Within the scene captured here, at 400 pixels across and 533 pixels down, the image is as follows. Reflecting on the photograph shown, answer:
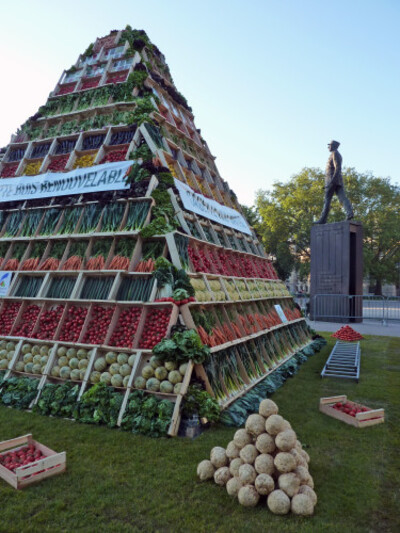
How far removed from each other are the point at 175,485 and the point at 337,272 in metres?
17.2

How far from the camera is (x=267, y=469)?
3.96 metres

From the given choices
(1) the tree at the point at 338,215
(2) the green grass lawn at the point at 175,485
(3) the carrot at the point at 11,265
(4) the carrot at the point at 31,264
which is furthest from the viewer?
(1) the tree at the point at 338,215

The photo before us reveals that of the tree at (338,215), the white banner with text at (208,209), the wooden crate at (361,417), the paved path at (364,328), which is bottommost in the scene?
the wooden crate at (361,417)

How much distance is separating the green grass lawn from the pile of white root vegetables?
115 mm

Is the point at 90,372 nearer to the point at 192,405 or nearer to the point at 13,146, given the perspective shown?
the point at 192,405

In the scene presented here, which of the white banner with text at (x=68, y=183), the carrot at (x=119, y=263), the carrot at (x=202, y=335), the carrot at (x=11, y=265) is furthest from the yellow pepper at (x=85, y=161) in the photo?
the carrot at (x=202, y=335)

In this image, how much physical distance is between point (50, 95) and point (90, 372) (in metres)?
10.1

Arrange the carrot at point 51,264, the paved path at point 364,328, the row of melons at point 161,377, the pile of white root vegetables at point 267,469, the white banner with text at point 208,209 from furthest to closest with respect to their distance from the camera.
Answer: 1. the paved path at point 364,328
2. the white banner with text at point 208,209
3. the carrot at point 51,264
4. the row of melons at point 161,377
5. the pile of white root vegetables at point 267,469

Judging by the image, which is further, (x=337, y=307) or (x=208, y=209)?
(x=337, y=307)

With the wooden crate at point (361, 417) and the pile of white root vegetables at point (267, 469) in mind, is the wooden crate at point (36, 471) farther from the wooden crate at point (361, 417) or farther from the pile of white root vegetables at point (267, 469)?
the wooden crate at point (361, 417)

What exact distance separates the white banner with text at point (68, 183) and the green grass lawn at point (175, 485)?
4.83m

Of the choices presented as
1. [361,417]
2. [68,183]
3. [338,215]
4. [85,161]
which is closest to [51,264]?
[68,183]

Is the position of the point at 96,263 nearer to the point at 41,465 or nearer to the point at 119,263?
the point at 119,263

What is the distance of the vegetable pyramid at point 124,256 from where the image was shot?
6562 mm
